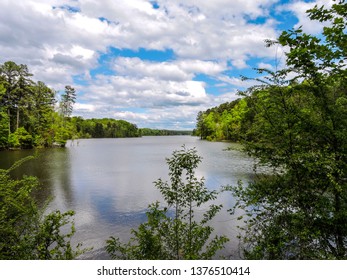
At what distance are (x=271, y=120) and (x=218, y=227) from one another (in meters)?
6.24

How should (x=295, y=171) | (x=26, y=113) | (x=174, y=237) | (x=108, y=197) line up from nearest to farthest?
(x=295, y=171) → (x=174, y=237) → (x=108, y=197) → (x=26, y=113)

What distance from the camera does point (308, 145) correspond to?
4.62 m

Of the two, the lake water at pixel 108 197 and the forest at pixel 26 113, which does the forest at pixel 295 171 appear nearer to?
the lake water at pixel 108 197

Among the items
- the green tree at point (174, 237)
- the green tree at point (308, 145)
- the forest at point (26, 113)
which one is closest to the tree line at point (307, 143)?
the green tree at point (308, 145)

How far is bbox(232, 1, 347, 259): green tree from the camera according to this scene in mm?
3924

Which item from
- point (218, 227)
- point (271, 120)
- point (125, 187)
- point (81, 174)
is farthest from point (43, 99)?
point (271, 120)

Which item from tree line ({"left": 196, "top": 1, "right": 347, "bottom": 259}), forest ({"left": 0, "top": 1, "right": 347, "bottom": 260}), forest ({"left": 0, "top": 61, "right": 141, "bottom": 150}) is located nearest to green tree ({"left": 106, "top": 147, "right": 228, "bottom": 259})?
forest ({"left": 0, "top": 1, "right": 347, "bottom": 260})

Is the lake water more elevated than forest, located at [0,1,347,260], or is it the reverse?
forest, located at [0,1,347,260]

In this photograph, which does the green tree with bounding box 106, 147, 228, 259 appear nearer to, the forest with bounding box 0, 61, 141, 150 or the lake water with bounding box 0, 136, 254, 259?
the lake water with bounding box 0, 136, 254, 259

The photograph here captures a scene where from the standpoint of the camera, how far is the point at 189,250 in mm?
5207

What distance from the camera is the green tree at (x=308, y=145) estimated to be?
3.92m

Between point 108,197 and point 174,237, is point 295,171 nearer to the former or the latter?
point 174,237

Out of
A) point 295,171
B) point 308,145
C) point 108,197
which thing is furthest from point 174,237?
point 108,197

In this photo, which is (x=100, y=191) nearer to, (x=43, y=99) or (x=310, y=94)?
(x=310, y=94)
